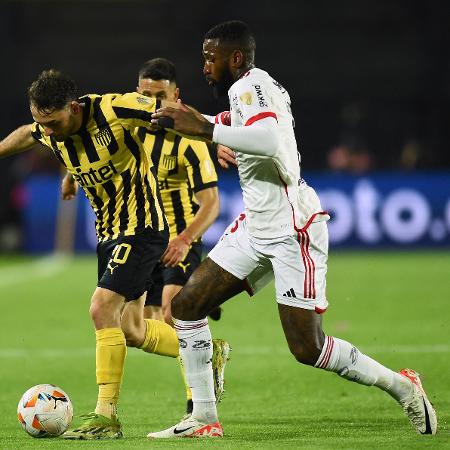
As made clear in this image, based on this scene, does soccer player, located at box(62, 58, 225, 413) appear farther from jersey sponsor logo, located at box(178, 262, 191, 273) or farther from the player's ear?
the player's ear

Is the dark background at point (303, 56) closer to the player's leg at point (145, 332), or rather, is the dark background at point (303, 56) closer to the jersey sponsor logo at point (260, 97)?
the player's leg at point (145, 332)

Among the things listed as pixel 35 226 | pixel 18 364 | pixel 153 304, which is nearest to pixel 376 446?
pixel 153 304

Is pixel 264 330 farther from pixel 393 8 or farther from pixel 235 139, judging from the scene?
pixel 393 8

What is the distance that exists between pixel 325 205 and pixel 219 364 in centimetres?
1203

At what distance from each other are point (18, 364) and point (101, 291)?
10.0 feet

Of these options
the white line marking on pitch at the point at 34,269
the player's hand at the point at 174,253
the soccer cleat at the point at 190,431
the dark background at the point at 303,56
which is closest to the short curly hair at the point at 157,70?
the player's hand at the point at 174,253

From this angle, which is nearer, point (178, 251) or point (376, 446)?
point (376, 446)

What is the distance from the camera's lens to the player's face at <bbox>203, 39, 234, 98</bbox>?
239 inches

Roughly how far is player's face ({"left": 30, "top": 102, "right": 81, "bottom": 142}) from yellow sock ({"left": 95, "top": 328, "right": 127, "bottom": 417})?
1.06m

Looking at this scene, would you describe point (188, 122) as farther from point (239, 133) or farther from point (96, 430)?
point (96, 430)

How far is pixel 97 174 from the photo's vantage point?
21.3 feet

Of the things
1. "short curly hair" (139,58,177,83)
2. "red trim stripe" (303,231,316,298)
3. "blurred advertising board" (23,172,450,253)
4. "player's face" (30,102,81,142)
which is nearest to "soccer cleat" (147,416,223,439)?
"red trim stripe" (303,231,316,298)

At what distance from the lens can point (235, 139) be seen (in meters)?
5.64

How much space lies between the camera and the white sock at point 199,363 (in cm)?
618
